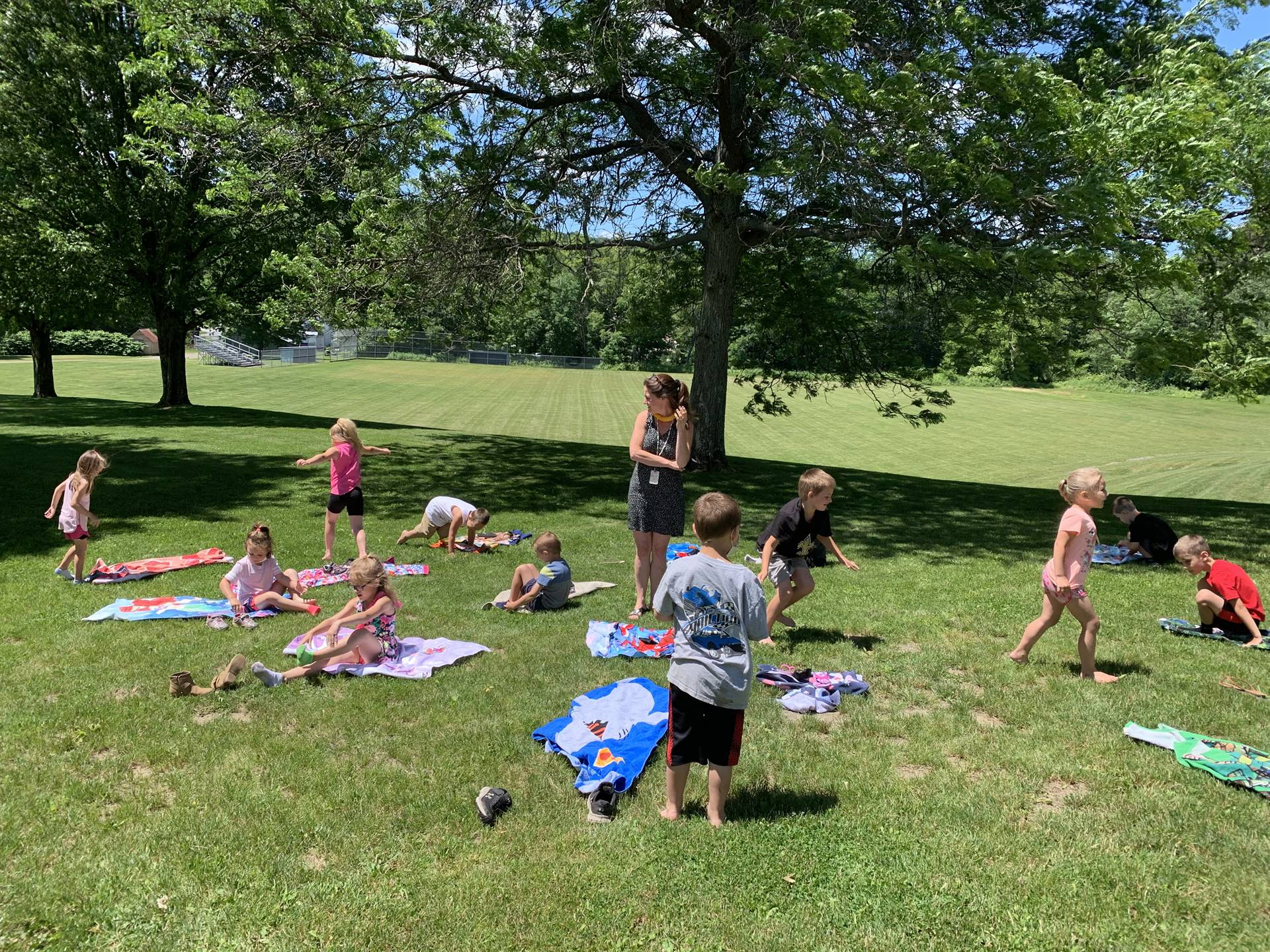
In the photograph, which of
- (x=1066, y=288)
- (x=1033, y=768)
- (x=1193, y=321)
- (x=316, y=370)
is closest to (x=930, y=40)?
(x=1066, y=288)

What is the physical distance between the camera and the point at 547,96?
16031mm

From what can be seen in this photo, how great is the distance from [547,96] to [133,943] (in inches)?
620

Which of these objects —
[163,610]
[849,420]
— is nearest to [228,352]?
[849,420]

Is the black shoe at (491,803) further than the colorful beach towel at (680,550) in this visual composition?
No

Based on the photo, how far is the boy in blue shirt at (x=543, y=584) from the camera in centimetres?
836

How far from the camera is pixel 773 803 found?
15.5 ft

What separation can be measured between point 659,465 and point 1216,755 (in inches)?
181

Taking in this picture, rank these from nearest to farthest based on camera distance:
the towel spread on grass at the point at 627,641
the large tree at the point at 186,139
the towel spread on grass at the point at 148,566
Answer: the towel spread on grass at the point at 627,641 → the towel spread on grass at the point at 148,566 → the large tree at the point at 186,139

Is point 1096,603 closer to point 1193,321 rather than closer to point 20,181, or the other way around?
point 1193,321

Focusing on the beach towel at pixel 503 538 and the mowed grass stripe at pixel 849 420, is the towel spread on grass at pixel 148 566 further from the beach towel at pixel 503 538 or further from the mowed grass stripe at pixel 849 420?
the mowed grass stripe at pixel 849 420

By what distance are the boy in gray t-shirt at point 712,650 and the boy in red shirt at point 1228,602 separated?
563 centimetres

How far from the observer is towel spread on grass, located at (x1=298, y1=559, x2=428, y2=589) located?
922 centimetres

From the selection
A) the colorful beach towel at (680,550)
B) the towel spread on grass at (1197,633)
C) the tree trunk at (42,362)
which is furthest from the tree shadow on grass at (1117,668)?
the tree trunk at (42,362)

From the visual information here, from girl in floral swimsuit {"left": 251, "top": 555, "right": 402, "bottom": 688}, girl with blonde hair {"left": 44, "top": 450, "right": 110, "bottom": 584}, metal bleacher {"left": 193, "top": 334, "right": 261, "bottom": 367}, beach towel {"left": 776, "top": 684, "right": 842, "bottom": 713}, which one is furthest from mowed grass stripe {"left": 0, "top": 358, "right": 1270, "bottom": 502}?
girl in floral swimsuit {"left": 251, "top": 555, "right": 402, "bottom": 688}
